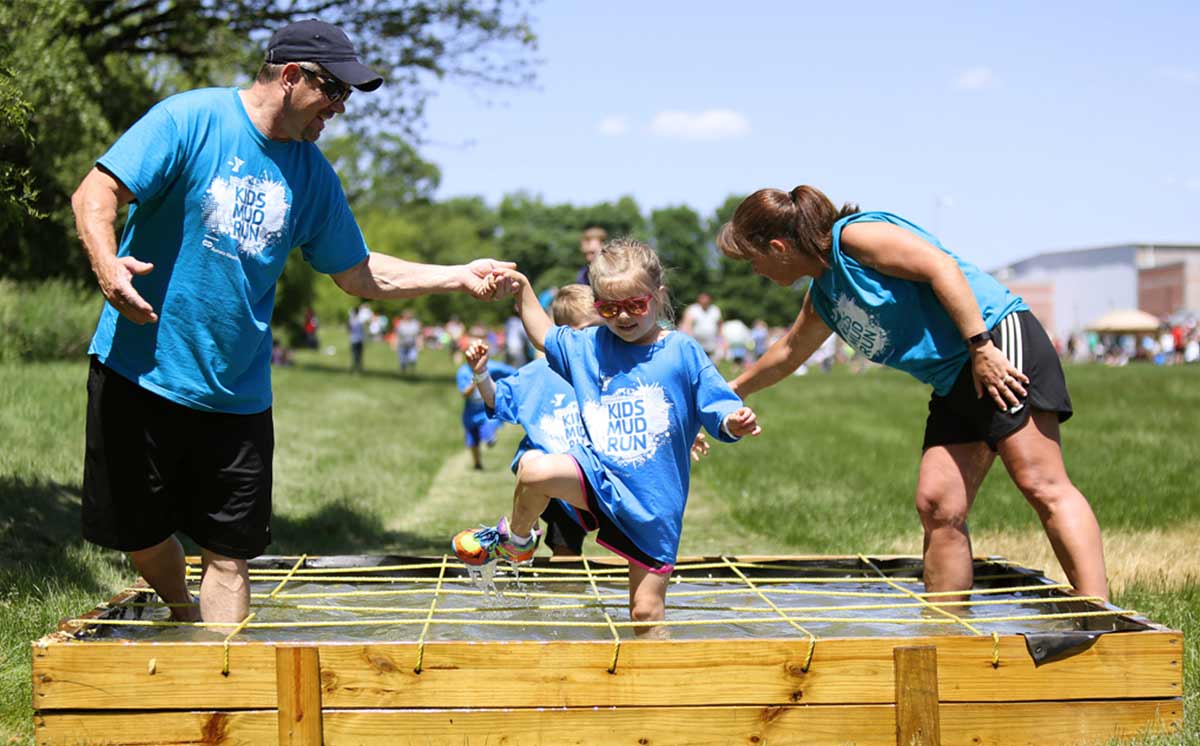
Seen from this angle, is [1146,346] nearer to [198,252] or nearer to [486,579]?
[486,579]

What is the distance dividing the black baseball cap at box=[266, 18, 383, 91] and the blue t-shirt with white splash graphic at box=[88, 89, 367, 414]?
241mm

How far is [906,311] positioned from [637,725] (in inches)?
75.3

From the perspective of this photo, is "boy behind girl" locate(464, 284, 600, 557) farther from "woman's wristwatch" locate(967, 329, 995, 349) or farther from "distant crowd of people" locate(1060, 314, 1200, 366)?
"distant crowd of people" locate(1060, 314, 1200, 366)

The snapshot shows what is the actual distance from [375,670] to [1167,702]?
8.20ft

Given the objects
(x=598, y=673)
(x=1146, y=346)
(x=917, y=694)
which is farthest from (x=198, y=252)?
(x=1146, y=346)

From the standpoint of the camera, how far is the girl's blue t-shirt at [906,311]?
444 centimetres

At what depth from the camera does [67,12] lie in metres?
9.34

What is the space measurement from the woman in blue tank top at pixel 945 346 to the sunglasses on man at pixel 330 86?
1.60 metres

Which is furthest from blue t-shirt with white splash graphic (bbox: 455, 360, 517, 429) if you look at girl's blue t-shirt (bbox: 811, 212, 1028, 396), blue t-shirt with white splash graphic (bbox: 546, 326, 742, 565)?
girl's blue t-shirt (bbox: 811, 212, 1028, 396)

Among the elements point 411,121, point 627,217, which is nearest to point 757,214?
point 411,121

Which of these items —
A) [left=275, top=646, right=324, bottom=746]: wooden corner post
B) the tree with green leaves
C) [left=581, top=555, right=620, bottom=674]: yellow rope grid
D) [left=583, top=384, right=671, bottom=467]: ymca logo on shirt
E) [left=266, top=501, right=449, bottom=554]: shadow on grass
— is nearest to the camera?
[left=275, top=646, right=324, bottom=746]: wooden corner post

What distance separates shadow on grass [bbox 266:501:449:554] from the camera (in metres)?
7.34

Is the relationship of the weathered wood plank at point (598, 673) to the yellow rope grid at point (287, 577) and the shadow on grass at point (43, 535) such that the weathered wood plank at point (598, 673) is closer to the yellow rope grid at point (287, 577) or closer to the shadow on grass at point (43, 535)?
the yellow rope grid at point (287, 577)

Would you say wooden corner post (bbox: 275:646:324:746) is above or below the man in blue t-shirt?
below
